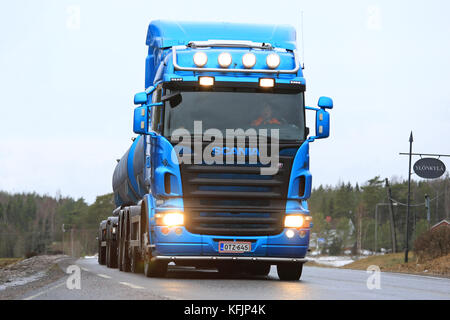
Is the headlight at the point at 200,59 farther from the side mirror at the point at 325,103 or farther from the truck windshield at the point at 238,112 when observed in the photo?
the side mirror at the point at 325,103

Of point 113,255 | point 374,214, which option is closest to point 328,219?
point 374,214

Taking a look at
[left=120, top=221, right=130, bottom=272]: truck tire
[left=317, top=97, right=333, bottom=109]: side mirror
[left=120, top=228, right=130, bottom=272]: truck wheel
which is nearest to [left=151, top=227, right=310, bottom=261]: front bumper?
[left=317, top=97, right=333, bottom=109]: side mirror

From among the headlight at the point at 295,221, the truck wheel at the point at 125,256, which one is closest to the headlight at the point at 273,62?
the headlight at the point at 295,221

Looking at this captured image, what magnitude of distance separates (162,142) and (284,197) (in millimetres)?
2422

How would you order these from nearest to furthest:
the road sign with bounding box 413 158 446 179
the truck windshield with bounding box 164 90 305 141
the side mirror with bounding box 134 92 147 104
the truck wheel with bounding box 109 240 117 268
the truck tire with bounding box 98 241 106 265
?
the truck windshield with bounding box 164 90 305 141
the side mirror with bounding box 134 92 147 104
the truck wheel with bounding box 109 240 117 268
the truck tire with bounding box 98 241 106 265
the road sign with bounding box 413 158 446 179

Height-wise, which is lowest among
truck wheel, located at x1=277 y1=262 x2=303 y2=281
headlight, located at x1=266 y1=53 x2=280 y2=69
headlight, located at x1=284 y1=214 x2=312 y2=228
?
truck wheel, located at x1=277 y1=262 x2=303 y2=281

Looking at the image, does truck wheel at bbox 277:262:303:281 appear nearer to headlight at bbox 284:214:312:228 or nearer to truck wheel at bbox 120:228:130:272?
headlight at bbox 284:214:312:228

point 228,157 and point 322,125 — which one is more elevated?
point 322,125

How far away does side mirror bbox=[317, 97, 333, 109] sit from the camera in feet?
53.0

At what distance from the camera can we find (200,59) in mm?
16062

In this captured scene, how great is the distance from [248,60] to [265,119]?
1.18 meters

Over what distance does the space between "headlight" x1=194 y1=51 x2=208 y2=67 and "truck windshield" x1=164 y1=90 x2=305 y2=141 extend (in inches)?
21.9

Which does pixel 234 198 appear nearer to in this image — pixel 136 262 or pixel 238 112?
pixel 238 112
